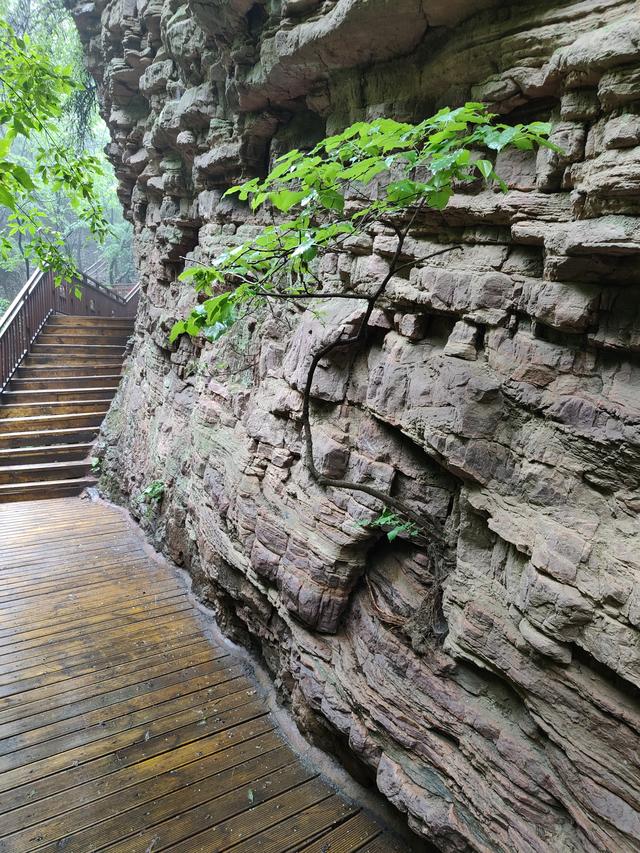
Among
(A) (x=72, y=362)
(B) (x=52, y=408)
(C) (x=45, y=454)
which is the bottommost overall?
(C) (x=45, y=454)

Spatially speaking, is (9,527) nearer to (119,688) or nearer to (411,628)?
(119,688)

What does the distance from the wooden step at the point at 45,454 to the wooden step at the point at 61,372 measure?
155 cm

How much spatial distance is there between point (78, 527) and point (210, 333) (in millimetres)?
5506

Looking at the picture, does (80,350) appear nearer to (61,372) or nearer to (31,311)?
(61,372)

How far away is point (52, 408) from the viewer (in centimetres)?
891

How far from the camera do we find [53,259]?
4.50 meters

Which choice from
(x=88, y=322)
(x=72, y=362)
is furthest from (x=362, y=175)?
(x=88, y=322)

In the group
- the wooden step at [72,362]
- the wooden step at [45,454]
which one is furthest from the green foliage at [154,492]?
the wooden step at [72,362]

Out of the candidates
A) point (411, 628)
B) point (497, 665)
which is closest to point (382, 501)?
point (411, 628)

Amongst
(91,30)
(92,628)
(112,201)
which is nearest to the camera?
(92,628)

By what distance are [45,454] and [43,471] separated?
416 millimetres

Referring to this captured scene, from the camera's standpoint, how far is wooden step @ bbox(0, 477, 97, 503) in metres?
7.57

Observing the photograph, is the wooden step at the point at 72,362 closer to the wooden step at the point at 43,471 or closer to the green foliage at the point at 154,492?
the wooden step at the point at 43,471

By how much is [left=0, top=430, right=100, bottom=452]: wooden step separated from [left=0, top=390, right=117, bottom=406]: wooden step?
65 cm
